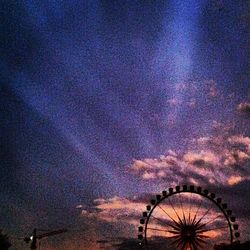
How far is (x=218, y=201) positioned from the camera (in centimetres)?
6438

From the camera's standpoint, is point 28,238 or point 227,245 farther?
point 28,238

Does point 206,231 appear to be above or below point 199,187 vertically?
below

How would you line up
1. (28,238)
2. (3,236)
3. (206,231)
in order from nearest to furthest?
(206,231), (3,236), (28,238)

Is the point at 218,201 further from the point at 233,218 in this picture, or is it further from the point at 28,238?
the point at 28,238

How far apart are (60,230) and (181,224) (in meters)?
80.5

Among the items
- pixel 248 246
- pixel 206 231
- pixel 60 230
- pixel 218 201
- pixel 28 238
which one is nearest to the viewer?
pixel 248 246

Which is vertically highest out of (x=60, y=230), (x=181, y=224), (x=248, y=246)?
(x=60, y=230)

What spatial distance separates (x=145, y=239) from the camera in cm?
6122

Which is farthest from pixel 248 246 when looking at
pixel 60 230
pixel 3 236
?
pixel 60 230

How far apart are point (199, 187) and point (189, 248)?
10.3 meters

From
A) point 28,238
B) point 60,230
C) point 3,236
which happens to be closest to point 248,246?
point 3,236

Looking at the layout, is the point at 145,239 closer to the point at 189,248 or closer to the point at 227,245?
the point at 189,248

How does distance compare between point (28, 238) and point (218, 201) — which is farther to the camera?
point (28, 238)

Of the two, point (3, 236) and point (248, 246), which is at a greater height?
point (3, 236)
